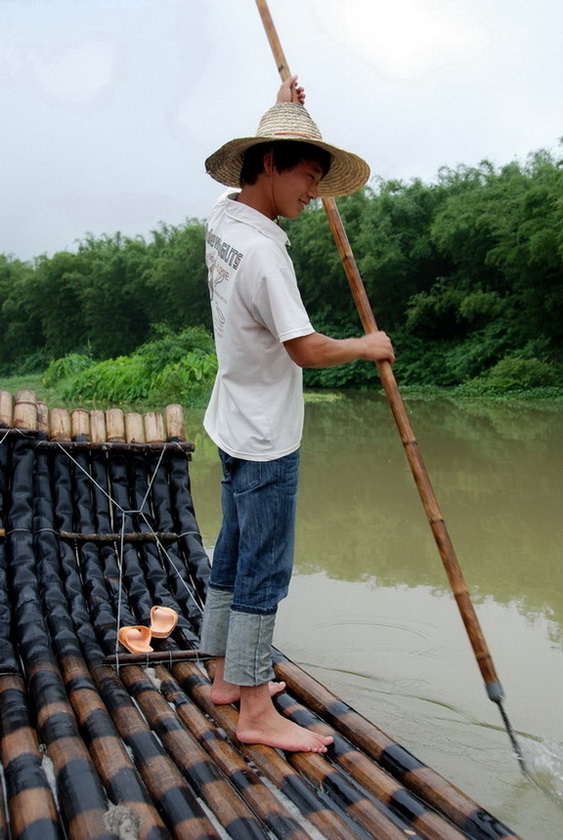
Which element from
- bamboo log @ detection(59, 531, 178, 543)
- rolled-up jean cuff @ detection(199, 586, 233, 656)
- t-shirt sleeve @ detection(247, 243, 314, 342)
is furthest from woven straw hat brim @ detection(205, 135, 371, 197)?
bamboo log @ detection(59, 531, 178, 543)

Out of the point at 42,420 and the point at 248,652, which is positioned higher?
the point at 42,420

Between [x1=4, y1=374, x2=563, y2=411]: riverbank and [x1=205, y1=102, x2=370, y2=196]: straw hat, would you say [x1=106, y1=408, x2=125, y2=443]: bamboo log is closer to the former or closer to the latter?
[x1=205, y1=102, x2=370, y2=196]: straw hat

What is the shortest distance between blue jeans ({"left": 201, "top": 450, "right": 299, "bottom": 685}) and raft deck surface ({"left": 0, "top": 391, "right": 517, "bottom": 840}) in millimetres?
185

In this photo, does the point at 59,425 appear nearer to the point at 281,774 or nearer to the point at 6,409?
the point at 6,409

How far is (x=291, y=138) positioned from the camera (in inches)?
68.8

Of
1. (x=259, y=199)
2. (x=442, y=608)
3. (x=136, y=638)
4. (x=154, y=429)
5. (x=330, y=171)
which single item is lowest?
(x=442, y=608)

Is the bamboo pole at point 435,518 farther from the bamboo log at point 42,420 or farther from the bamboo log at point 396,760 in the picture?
the bamboo log at point 42,420

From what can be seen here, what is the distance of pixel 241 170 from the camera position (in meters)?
1.94

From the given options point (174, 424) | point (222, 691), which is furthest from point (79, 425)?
point (222, 691)

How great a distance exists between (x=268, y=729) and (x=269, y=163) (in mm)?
1258

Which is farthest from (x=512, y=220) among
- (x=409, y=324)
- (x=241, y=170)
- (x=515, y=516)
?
(x=241, y=170)

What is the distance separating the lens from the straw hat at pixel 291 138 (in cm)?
177

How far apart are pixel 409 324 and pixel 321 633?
52.4ft

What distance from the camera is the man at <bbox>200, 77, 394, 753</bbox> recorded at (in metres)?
1.79
